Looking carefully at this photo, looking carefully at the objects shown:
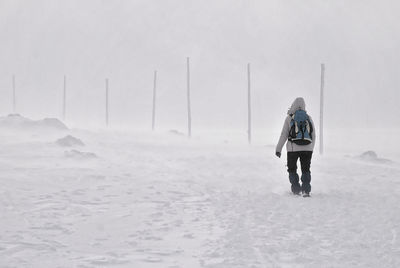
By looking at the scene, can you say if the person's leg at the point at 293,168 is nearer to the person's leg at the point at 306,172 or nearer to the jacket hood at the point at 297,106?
the person's leg at the point at 306,172

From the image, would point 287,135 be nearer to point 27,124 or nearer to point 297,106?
point 297,106

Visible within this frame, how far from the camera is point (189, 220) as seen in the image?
26.6ft

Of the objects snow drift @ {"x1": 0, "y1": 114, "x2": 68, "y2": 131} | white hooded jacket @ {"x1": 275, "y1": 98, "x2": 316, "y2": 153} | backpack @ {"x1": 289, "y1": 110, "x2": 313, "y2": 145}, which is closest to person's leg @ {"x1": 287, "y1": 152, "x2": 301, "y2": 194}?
white hooded jacket @ {"x1": 275, "y1": 98, "x2": 316, "y2": 153}

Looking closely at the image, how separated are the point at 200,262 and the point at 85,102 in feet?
545

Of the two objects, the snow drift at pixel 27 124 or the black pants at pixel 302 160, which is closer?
the black pants at pixel 302 160

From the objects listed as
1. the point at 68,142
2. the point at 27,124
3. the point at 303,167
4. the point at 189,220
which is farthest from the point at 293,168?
the point at 27,124

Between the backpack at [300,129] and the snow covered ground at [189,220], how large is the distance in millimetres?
1129

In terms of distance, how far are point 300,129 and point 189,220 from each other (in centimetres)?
360

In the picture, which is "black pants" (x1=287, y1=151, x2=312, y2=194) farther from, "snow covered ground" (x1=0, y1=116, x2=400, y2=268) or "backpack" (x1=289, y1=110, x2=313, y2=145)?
"snow covered ground" (x1=0, y1=116, x2=400, y2=268)

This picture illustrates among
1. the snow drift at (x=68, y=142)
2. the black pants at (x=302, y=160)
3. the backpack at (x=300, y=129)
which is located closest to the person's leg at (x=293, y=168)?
the black pants at (x=302, y=160)

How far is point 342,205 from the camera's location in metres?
9.47

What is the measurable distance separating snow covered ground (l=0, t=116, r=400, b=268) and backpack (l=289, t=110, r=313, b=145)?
1.13 meters

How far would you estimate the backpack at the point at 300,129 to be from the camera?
10.7m

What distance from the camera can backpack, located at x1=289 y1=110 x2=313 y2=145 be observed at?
1070 cm
